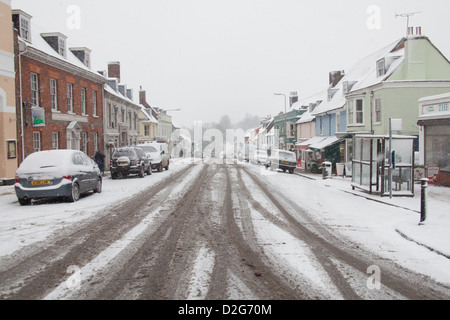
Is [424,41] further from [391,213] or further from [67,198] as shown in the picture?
[67,198]

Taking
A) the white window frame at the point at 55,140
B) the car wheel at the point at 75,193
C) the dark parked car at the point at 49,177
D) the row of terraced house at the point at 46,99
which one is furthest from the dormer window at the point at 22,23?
the car wheel at the point at 75,193

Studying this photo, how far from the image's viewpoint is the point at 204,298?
455 centimetres

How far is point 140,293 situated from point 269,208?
24.1 feet

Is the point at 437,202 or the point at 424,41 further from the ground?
the point at 424,41

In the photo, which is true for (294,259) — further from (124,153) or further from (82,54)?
(82,54)

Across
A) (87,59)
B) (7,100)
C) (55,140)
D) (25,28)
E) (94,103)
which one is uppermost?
(87,59)

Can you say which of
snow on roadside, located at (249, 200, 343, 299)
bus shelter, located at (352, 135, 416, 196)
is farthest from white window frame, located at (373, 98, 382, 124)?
snow on roadside, located at (249, 200, 343, 299)

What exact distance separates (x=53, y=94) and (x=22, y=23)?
4.40 meters

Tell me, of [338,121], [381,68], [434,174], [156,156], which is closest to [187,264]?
[434,174]

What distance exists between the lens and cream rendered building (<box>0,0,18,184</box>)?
1761 cm

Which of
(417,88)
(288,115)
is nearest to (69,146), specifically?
(417,88)

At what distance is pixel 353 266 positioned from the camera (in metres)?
5.98

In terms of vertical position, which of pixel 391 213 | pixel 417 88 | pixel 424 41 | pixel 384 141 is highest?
pixel 424 41
